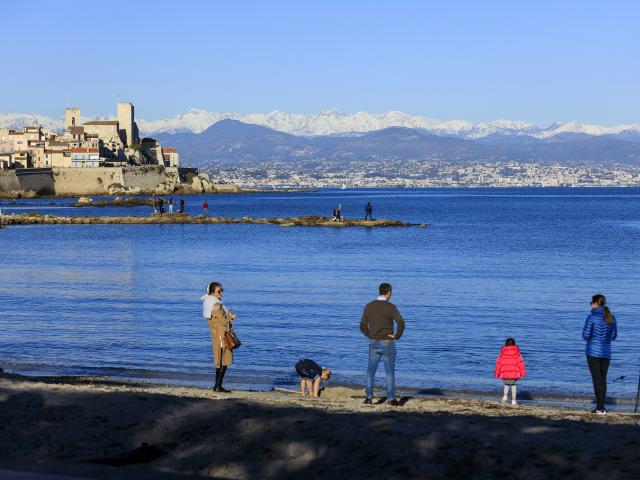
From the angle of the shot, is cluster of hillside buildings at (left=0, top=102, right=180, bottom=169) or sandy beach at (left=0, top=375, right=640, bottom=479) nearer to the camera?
sandy beach at (left=0, top=375, right=640, bottom=479)

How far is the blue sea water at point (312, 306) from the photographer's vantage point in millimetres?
20266

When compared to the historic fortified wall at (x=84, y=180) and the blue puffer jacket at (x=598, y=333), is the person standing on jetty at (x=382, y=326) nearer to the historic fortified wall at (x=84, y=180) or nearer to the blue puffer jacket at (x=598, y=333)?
the blue puffer jacket at (x=598, y=333)


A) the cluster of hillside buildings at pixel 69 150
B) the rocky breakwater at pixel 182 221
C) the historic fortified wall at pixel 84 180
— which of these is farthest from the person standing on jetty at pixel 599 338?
the cluster of hillside buildings at pixel 69 150

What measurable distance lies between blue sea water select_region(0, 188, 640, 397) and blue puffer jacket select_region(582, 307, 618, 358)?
3.87 m

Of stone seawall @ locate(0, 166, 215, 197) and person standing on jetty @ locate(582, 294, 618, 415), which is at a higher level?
person standing on jetty @ locate(582, 294, 618, 415)

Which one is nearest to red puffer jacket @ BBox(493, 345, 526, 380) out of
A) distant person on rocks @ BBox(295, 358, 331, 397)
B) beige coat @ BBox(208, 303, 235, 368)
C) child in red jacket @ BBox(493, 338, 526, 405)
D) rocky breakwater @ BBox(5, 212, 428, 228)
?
child in red jacket @ BBox(493, 338, 526, 405)

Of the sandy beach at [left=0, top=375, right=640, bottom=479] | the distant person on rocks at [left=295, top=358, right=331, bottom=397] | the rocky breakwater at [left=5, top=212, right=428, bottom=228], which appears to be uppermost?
the sandy beach at [left=0, top=375, right=640, bottom=479]

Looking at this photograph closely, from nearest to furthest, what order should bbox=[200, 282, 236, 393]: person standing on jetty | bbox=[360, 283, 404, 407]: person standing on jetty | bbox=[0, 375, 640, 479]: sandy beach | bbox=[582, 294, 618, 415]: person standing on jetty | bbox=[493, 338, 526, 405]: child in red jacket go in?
bbox=[0, 375, 640, 479]: sandy beach, bbox=[582, 294, 618, 415]: person standing on jetty, bbox=[360, 283, 404, 407]: person standing on jetty, bbox=[200, 282, 236, 393]: person standing on jetty, bbox=[493, 338, 526, 405]: child in red jacket

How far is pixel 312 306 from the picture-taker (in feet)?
99.6

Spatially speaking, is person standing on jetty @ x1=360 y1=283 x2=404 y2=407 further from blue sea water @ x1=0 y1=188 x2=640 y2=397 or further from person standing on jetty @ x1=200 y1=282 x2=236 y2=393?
blue sea water @ x1=0 y1=188 x2=640 y2=397

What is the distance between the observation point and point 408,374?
19.5 meters

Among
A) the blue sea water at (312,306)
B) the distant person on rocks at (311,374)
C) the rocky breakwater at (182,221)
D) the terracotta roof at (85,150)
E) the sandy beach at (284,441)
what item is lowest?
the rocky breakwater at (182,221)

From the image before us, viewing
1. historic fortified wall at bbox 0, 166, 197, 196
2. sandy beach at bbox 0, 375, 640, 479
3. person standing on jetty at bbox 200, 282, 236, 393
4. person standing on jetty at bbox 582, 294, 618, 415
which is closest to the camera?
sandy beach at bbox 0, 375, 640, 479

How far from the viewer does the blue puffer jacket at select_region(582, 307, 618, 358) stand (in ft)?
45.1
